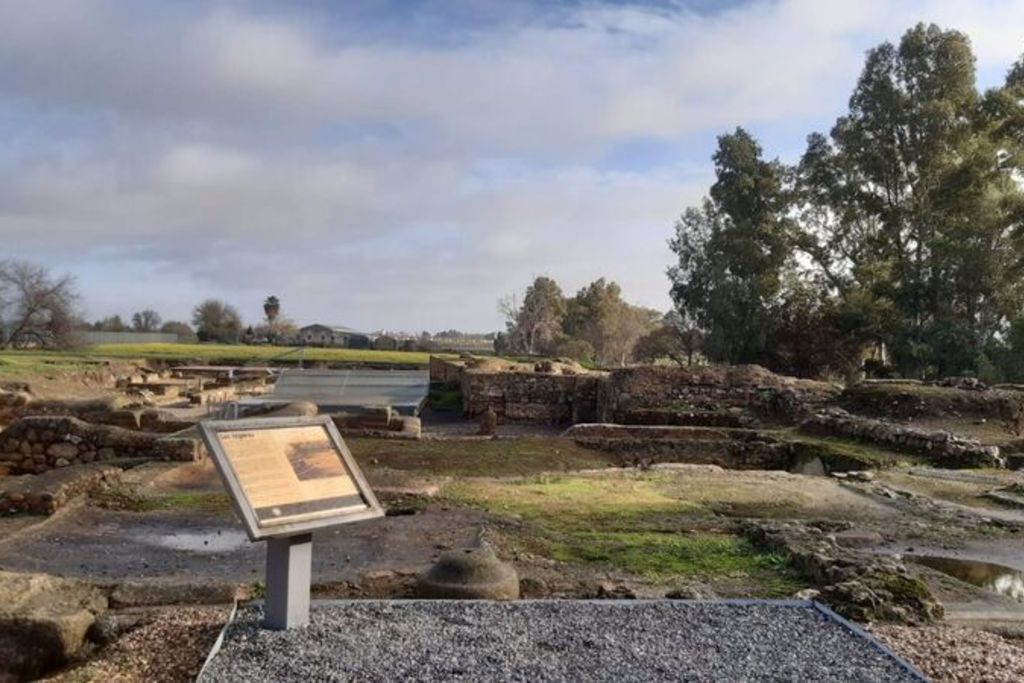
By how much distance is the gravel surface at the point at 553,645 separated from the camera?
14.4 ft

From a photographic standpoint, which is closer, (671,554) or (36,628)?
(36,628)

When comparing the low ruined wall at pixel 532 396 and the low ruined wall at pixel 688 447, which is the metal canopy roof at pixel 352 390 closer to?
the low ruined wall at pixel 532 396

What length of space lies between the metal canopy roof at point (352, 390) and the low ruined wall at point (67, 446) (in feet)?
24.7

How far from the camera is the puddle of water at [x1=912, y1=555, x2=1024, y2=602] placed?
287 inches

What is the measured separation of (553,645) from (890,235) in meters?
34.7

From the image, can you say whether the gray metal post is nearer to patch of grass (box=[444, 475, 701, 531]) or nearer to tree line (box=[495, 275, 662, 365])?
patch of grass (box=[444, 475, 701, 531])

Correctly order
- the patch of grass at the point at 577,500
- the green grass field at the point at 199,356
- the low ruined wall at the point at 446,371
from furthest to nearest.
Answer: the green grass field at the point at 199,356
the low ruined wall at the point at 446,371
the patch of grass at the point at 577,500

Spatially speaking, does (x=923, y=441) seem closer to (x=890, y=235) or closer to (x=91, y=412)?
(x=91, y=412)

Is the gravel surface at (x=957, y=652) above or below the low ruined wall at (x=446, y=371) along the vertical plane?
below

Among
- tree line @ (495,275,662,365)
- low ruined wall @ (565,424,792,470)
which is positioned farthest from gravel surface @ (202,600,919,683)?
tree line @ (495,275,662,365)

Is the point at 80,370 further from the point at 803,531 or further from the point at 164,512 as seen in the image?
the point at 803,531

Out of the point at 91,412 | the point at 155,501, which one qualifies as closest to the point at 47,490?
the point at 155,501

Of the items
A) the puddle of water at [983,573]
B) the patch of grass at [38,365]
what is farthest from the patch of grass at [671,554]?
the patch of grass at [38,365]

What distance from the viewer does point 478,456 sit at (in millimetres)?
15031
